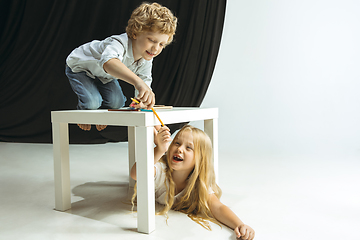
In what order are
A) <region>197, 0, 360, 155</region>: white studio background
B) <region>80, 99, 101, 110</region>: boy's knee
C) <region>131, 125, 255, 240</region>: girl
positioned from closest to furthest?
<region>131, 125, 255, 240</region>: girl
<region>80, 99, 101, 110</region>: boy's knee
<region>197, 0, 360, 155</region>: white studio background

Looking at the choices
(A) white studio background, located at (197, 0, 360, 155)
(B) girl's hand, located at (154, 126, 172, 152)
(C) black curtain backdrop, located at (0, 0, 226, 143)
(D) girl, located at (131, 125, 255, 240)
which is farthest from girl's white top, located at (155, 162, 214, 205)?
(C) black curtain backdrop, located at (0, 0, 226, 143)

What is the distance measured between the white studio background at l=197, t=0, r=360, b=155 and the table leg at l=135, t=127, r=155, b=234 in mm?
1406

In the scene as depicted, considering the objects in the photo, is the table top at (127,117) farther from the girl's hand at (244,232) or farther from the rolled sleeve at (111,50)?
the girl's hand at (244,232)

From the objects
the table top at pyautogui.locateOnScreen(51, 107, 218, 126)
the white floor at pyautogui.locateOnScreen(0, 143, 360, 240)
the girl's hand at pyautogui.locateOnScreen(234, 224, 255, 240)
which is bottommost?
the white floor at pyautogui.locateOnScreen(0, 143, 360, 240)

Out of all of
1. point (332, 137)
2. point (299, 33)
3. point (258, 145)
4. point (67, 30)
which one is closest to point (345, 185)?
point (258, 145)

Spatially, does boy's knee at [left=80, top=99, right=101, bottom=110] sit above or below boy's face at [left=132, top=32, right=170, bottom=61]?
below

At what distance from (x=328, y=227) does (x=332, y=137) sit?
5.46ft

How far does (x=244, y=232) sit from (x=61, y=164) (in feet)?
2.02

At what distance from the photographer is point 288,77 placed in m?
2.59

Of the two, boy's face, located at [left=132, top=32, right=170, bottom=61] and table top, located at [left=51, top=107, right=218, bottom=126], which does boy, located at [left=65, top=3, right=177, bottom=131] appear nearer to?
boy's face, located at [left=132, top=32, right=170, bottom=61]

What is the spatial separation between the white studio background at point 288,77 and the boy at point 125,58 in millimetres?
1046

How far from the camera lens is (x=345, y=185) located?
1345mm

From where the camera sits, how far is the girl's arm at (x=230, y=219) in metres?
0.84

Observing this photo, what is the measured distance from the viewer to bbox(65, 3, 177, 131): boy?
1.09 metres
